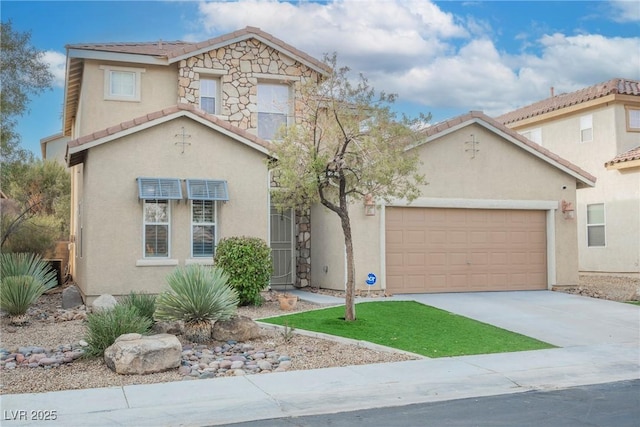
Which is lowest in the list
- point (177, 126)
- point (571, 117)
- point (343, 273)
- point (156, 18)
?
point (343, 273)

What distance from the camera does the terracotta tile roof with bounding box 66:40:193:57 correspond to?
17.6 meters

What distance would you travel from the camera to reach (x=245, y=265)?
14.0 m

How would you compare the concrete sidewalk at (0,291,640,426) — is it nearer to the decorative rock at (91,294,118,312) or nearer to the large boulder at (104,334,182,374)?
the large boulder at (104,334,182,374)

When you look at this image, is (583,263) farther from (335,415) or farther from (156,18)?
(335,415)

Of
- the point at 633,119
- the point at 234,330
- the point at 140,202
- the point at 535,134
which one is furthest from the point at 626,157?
the point at 234,330

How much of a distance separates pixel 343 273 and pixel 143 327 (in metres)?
7.16

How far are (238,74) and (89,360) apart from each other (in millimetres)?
11403

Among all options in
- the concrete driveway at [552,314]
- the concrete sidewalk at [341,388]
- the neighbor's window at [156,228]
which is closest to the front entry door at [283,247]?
the concrete driveway at [552,314]

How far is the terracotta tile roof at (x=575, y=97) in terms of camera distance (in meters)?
22.2

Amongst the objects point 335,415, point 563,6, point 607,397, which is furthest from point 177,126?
point 563,6

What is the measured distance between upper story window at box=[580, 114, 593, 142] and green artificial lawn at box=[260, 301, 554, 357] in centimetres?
1282

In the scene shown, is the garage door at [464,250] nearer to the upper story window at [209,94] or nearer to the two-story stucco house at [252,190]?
the two-story stucco house at [252,190]

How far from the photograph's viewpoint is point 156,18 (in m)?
18.0

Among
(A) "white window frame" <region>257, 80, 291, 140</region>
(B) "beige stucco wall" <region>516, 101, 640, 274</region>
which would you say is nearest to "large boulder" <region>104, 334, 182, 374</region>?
(A) "white window frame" <region>257, 80, 291, 140</region>
